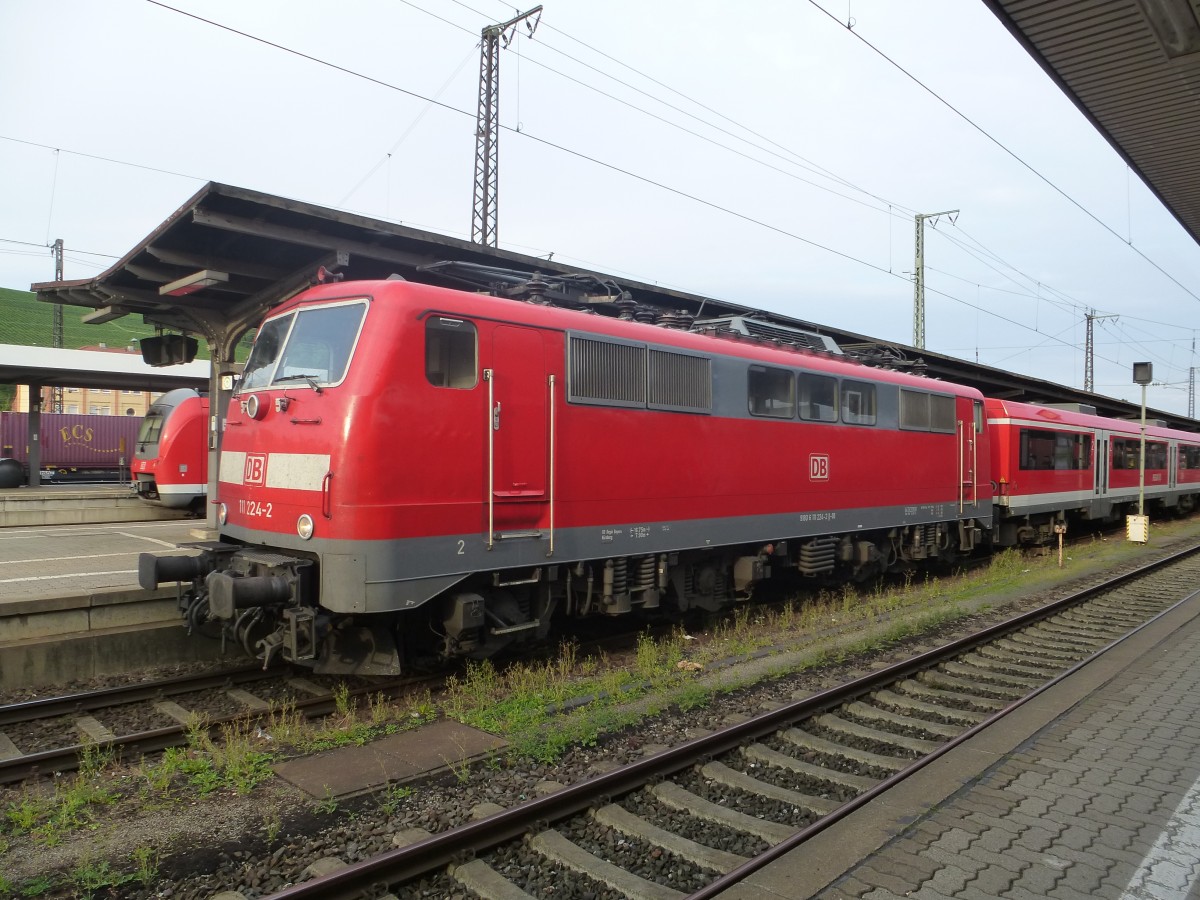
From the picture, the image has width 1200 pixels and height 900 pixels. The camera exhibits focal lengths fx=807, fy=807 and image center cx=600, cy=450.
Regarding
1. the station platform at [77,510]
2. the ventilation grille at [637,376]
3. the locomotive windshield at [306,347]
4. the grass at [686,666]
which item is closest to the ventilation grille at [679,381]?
the ventilation grille at [637,376]

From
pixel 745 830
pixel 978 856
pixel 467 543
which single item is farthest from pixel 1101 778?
pixel 467 543

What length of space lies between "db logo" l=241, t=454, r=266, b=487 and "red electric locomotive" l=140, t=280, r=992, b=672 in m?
0.05

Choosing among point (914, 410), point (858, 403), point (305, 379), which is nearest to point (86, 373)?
point (305, 379)

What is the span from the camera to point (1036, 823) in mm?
4434

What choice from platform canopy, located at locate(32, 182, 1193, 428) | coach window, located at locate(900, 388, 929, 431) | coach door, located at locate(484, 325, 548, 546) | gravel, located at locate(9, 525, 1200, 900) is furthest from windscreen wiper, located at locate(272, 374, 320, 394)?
coach window, located at locate(900, 388, 929, 431)

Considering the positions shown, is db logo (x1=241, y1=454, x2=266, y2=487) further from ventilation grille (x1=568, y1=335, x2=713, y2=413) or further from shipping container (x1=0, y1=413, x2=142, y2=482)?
shipping container (x1=0, y1=413, x2=142, y2=482)

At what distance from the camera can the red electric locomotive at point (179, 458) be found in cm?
1886

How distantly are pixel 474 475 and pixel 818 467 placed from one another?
5.42 meters

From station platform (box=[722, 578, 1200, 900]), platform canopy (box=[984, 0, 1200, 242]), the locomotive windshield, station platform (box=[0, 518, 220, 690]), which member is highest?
platform canopy (box=[984, 0, 1200, 242])

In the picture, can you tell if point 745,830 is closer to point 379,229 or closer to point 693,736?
point 693,736

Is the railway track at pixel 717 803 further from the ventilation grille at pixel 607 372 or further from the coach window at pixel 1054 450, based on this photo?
the coach window at pixel 1054 450

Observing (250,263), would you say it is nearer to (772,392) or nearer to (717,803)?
(772,392)

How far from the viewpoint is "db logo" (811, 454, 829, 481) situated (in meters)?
10.4

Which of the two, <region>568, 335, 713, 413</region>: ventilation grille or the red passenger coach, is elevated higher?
<region>568, 335, 713, 413</region>: ventilation grille
